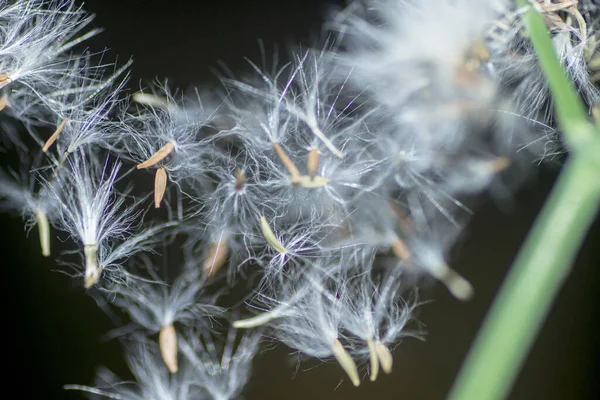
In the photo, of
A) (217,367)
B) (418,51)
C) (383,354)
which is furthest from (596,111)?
(217,367)

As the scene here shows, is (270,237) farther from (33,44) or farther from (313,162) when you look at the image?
(33,44)

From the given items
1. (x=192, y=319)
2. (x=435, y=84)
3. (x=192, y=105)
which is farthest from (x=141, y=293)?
(x=435, y=84)

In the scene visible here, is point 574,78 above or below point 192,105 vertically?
above

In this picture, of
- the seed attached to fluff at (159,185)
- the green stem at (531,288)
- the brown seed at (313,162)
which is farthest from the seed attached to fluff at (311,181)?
the green stem at (531,288)

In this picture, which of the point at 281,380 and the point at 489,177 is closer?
the point at 489,177

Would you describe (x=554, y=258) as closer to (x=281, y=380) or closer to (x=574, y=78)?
(x=574, y=78)

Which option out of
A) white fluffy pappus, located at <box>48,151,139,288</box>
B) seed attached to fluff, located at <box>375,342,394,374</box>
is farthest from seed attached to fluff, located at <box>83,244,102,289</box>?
seed attached to fluff, located at <box>375,342,394,374</box>
